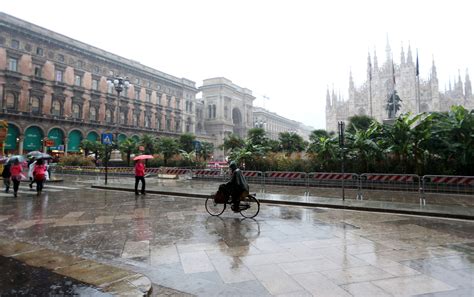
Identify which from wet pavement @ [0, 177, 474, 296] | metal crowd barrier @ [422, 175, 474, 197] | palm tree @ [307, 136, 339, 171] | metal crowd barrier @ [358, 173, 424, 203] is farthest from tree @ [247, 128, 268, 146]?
wet pavement @ [0, 177, 474, 296]

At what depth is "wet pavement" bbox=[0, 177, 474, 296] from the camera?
153 inches

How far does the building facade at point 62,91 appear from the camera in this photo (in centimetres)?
4106

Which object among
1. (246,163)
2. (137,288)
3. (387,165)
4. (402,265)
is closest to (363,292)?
(402,265)

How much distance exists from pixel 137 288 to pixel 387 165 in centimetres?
1563

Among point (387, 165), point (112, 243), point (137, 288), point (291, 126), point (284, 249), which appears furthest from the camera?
point (291, 126)

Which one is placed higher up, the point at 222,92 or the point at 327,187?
the point at 222,92

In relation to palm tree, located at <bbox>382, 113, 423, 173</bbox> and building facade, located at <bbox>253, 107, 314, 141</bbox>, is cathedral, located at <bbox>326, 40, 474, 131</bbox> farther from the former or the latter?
palm tree, located at <bbox>382, 113, 423, 173</bbox>

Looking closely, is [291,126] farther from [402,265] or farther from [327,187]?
[402,265]

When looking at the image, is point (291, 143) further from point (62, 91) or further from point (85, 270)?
point (62, 91)

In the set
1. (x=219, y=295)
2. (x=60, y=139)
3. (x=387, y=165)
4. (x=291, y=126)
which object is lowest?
(x=219, y=295)

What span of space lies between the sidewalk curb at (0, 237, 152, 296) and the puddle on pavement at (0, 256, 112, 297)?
0.10 metres

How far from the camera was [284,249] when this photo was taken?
5.39m

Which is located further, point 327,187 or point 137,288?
point 327,187

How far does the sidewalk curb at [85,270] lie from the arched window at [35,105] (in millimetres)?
46925
